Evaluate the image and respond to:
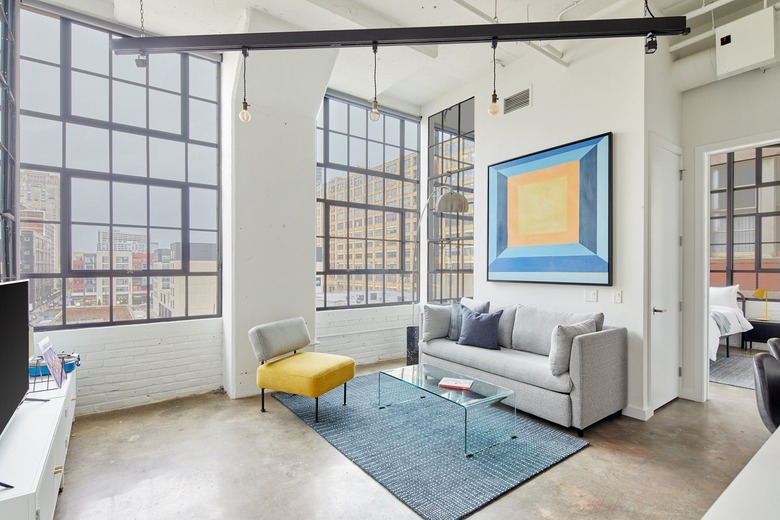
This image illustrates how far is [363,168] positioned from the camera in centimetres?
516

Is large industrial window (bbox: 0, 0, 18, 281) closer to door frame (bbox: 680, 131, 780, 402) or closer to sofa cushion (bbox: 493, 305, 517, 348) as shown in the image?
sofa cushion (bbox: 493, 305, 517, 348)

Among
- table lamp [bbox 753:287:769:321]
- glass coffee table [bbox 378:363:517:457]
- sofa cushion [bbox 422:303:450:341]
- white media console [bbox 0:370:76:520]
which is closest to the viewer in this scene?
white media console [bbox 0:370:76:520]

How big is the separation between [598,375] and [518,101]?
2916mm

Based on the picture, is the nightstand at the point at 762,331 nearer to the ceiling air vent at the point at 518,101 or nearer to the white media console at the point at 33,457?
the ceiling air vent at the point at 518,101

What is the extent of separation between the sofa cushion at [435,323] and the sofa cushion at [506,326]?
62 centimetres

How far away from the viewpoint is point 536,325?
12.2ft

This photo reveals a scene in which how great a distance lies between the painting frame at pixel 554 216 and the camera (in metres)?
3.49

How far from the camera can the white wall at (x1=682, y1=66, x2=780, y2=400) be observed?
3.43 metres

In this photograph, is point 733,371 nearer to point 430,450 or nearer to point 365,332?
point 430,450

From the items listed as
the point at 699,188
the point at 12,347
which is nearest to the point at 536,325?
the point at 699,188

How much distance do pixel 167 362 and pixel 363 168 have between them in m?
3.20

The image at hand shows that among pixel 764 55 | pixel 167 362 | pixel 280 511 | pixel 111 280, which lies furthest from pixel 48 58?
pixel 764 55

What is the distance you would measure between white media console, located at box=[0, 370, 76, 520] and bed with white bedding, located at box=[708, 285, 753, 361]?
5.83 metres

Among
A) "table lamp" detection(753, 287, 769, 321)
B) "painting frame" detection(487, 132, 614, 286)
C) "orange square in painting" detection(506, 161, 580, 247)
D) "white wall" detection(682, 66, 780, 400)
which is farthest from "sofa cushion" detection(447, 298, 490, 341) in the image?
"table lamp" detection(753, 287, 769, 321)
